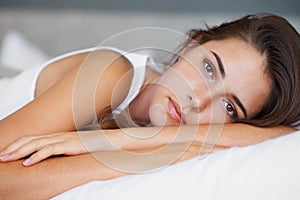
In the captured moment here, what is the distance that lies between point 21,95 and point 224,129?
47cm

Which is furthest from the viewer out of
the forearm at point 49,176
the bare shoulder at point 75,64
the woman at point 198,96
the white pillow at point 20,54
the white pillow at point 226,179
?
the white pillow at point 20,54

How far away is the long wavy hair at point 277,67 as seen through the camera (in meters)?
1.00

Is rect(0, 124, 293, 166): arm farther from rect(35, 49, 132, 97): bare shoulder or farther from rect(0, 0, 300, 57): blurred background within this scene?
rect(0, 0, 300, 57): blurred background

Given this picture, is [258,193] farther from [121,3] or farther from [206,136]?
[121,3]

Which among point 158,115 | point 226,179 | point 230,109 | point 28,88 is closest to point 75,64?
point 28,88

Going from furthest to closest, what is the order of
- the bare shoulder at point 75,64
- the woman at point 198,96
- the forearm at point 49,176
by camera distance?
the bare shoulder at point 75,64 < the woman at point 198,96 < the forearm at point 49,176

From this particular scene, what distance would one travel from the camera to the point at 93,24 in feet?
5.09

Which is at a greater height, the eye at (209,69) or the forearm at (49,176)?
the eye at (209,69)

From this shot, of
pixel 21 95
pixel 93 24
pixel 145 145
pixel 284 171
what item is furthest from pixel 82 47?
pixel 284 171

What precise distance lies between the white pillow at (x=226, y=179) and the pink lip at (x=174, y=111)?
0.21m

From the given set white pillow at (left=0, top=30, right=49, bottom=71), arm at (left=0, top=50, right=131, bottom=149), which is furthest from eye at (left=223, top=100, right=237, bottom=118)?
white pillow at (left=0, top=30, right=49, bottom=71)

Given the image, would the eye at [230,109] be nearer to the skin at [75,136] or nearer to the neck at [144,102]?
the skin at [75,136]

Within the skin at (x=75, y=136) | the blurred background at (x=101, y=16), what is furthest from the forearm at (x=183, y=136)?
the blurred background at (x=101, y=16)

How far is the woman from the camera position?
93 centimetres
